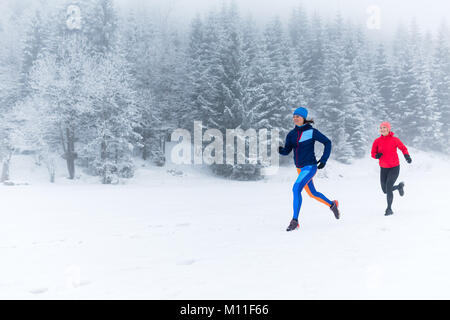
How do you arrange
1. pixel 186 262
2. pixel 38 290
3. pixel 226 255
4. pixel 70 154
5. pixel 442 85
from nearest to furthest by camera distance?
1. pixel 38 290
2. pixel 186 262
3. pixel 226 255
4. pixel 70 154
5. pixel 442 85

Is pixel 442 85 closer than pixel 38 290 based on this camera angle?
No

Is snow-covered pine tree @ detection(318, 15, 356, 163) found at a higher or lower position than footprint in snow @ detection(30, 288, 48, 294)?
higher

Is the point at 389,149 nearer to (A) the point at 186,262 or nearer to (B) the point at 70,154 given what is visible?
(A) the point at 186,262

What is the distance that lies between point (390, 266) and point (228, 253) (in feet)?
6.06

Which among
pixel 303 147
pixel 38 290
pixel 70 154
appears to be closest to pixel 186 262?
pixel 38 290

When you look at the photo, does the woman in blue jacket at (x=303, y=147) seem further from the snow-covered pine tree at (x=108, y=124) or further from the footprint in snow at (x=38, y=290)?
the snow-covered pine tree at (x=108, y=124)

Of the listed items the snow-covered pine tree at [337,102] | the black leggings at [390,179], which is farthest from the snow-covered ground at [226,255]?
the snow-covered pine tree at [337,102]

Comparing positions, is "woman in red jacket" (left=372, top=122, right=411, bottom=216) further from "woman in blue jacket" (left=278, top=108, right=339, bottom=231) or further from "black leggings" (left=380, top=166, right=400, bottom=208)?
"woman in blue jacket" (left=278, top=108, right=339, bottom=231)

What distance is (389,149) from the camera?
6.75m

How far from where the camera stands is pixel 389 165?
268 inches

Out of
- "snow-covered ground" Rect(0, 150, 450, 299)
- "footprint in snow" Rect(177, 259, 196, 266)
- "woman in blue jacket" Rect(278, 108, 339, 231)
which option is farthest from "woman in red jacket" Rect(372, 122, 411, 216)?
"footprint in snow" Rect(177, 259, 196, 266)

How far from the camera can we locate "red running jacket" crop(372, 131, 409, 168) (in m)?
6.75

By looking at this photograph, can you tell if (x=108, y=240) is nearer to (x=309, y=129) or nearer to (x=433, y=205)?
(x=309, y=129)
